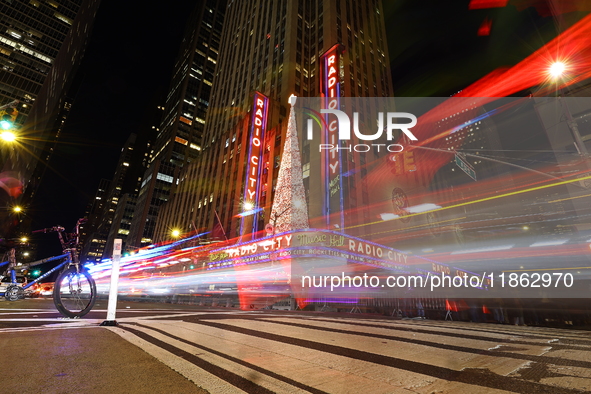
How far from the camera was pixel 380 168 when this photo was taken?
39.8 meters

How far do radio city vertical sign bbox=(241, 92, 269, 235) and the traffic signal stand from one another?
2288cm

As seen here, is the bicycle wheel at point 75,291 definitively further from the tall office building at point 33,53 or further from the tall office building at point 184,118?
the tall office building at point 33,53

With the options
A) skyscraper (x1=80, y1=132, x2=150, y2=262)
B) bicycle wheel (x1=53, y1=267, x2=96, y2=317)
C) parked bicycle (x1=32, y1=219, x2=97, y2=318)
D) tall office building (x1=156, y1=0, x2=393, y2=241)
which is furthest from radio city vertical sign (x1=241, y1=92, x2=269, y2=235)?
skyscraper (x1=80, y1=132, x2=150, y2=262)

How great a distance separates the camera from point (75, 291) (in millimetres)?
6348

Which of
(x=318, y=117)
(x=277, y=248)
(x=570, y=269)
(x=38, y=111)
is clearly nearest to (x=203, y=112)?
(x=38, y=111)

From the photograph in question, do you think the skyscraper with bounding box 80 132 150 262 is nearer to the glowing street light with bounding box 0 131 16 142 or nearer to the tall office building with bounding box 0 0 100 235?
the tall office building with bounding box 0 0 100 235

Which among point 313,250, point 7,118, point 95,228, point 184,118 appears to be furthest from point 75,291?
point 95,228

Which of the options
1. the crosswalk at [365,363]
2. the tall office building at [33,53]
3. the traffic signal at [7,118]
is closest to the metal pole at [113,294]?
the crosswalk at [365,363]

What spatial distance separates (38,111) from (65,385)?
306 ft

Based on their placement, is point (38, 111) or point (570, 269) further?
point (38, 111)

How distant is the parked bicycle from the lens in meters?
6.20

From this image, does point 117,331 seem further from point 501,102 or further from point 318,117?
point 501,102

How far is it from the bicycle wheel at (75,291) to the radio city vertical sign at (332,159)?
24.6m

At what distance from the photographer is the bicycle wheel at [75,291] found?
19.9 ft
